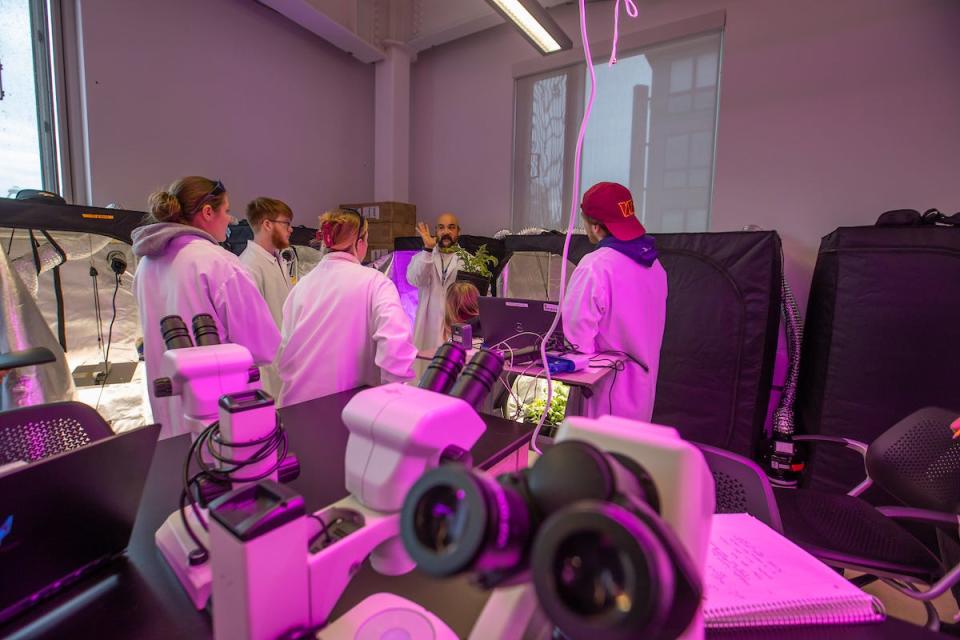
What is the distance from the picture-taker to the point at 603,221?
7.09 ft

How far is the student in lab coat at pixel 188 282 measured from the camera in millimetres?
1547

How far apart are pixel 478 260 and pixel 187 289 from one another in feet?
7.71

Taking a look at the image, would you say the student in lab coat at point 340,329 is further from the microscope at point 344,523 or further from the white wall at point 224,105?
the white wall at point 224,105

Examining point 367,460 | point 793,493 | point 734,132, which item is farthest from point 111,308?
point 734,132

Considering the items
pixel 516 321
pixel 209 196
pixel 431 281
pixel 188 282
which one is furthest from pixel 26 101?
pixel 516 321

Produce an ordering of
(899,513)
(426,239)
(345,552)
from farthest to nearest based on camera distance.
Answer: (426,239), (899,513), (345,552)

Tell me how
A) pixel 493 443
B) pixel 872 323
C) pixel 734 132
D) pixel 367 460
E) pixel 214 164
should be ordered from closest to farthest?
pixel 367 460
pixel 493 443
pixel 872 323
pixel 734 132
pixel 214 164

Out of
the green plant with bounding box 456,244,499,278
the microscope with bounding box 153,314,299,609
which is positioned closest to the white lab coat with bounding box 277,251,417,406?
the microscope with bounding box 153,314,299,609

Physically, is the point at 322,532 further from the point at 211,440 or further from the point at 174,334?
the point at 174,334

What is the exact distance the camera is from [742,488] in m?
1.13

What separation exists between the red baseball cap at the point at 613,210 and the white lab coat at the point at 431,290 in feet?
5.03

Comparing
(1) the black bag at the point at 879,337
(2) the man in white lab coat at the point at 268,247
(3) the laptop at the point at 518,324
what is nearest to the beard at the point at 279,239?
(2) the man in white lab coat at the point at 268,247

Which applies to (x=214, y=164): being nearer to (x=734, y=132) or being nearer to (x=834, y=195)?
(x=734, y=132)

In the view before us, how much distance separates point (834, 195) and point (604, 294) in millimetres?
2055
